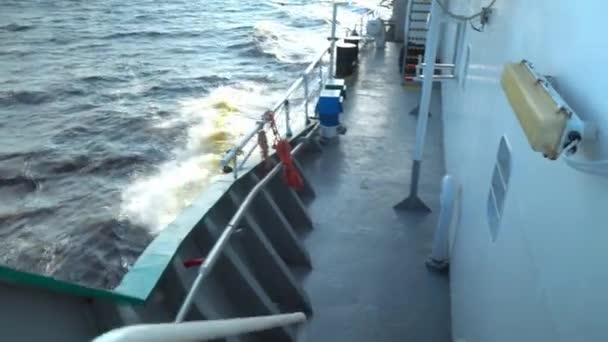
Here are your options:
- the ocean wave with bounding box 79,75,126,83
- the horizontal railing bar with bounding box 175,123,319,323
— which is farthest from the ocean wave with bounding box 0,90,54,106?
the horizontal railing bar with bounding box 175,123,319,323

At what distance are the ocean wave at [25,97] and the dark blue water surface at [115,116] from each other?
4cm

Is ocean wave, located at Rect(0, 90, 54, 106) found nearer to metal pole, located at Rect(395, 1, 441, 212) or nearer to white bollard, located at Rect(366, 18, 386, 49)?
white bollard, located at Rect(366, 18, 386, 49)

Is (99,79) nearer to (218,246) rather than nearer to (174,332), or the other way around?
(218,246)

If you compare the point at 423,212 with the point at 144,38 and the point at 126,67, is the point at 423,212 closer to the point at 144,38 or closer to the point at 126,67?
the point at 126,67

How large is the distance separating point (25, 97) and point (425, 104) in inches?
727

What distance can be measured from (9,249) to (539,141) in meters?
12.4

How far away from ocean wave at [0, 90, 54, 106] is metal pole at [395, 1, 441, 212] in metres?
17.2

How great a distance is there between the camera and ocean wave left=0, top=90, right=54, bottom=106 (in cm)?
1916

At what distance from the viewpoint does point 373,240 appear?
569cm

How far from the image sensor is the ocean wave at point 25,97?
62.8ft

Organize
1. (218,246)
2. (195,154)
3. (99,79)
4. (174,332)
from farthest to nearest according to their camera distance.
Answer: (99,79), (195,154), (218,246), (174,332)

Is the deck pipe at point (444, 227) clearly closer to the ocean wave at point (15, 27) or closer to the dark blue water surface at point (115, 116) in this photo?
the dark blue water surface at point (115, 116)

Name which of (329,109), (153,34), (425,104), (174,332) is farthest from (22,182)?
(153,34)

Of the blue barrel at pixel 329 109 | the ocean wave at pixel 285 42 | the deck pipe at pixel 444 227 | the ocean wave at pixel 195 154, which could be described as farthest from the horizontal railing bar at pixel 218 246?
the ocean wave at pixel 285 42
